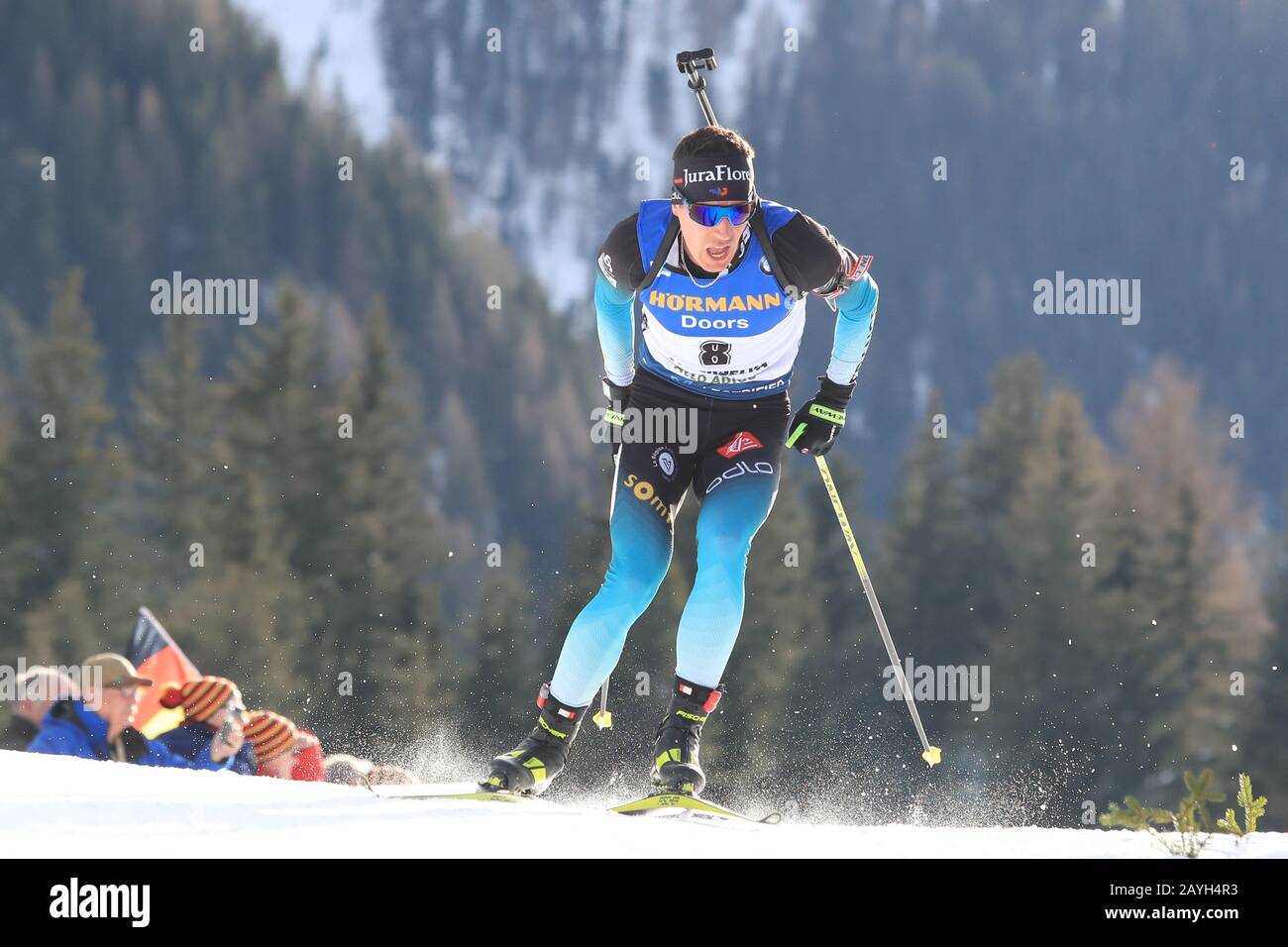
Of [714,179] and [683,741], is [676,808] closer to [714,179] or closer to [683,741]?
[683,741]

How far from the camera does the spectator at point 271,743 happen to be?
8305 mm

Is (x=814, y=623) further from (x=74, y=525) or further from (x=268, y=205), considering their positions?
(x=268, y=205)

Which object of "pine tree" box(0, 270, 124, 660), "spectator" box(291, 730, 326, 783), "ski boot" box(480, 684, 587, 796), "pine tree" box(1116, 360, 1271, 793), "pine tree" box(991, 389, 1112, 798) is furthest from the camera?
"pine tree" box(991, 389, 1112, 798)

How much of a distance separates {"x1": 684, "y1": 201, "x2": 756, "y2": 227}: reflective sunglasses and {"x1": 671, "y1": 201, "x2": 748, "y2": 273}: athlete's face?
0.01 metres

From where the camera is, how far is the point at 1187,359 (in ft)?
503

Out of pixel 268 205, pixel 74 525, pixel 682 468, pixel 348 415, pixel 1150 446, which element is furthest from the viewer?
pixel 268 205

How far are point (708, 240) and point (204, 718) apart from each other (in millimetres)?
4085

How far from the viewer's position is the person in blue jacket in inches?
288

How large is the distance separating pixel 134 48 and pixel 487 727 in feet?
317

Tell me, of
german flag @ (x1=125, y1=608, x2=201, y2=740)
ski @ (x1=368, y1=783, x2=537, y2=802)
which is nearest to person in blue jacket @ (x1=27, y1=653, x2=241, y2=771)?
german flag @ (x1=125, y1=608, x2=201, y2=740)

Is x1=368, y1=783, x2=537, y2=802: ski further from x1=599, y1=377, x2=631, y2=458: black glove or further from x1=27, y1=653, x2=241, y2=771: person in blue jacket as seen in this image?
x1=27, y1=653, x2=241, y2=771: person in blue jacket

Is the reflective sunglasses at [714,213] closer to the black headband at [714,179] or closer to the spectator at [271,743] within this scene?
the black headband at [714,179]

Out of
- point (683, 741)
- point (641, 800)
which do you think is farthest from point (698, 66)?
point (641, 800)
